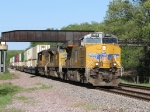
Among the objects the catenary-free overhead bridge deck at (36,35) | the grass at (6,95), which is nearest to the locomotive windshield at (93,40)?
the grass at (6,95)

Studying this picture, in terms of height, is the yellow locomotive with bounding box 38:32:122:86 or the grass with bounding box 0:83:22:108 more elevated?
the yellow locomotive with bounding box 38:32:122:86

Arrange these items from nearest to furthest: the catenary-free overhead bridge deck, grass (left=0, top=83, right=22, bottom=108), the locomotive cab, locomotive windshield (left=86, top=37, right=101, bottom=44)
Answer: grass (left=0, top=83, right=22, bottom=108)
the locomotive cab
locomotive windshield (left=86, top=37, right=101, bottom=44)
the catenary-free overhead bridge deck

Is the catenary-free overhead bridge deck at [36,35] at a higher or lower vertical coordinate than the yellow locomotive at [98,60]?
higher

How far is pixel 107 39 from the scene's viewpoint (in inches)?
840

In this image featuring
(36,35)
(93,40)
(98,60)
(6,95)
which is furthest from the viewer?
(36,35)

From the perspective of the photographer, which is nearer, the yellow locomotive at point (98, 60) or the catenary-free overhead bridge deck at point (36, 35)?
the yellow locomotive at point (98, 60)

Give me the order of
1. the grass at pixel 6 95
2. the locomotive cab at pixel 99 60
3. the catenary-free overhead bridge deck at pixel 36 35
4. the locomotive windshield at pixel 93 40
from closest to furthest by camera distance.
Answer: the grass at pixel 6 95, the locomotive cab at pixel 99 60, the locomotive windshield at pixel 93 40, the catenary-free overhead bridge deck at pixel 36 35

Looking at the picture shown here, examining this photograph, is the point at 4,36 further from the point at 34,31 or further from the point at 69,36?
the point at 69,36

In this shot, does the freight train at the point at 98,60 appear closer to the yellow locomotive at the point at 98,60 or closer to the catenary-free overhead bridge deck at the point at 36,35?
the yellow locomotive at the point at 98,60

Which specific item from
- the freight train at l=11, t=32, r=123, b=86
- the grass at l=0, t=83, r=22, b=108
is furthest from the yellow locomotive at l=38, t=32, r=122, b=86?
the grass at l=0, t=83, r=22, b=108

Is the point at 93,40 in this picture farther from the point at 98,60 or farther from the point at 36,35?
the point at 36,35

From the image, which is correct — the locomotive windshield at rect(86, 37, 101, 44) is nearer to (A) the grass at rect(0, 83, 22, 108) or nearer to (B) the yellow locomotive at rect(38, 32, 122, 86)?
(B) the yellow locomotive at rect(38, 32, 122, 86)

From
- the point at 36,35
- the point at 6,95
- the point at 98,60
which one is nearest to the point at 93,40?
the point at 98,60

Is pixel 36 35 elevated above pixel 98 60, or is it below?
above
